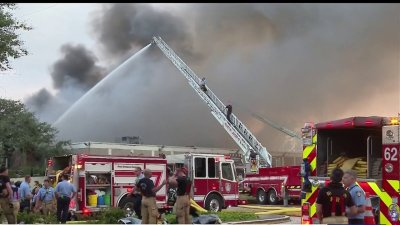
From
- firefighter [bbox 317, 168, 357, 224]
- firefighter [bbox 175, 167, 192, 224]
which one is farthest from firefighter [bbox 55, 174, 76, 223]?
firefighter [bbox 317, 168, 357, 224]

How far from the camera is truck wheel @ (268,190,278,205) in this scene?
2233cm

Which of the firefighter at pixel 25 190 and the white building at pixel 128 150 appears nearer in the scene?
the firefighter at pixel 25 190

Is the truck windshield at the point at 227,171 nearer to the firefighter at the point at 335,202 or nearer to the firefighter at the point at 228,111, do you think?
the firefighter at the point at 228,111

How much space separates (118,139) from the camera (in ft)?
144

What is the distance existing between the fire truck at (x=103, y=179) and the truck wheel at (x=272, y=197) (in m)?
7.89

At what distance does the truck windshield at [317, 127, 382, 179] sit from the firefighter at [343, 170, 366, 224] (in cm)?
164

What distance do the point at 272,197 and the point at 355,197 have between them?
1692 centimetres

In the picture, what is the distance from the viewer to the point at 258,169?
2402 centimetres

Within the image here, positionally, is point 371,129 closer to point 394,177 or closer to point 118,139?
point 394,177

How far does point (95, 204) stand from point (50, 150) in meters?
23.3

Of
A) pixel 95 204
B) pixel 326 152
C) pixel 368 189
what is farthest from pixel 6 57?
pixel 368 189

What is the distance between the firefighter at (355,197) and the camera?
5.86m

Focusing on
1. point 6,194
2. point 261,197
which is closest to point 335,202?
point 6,194

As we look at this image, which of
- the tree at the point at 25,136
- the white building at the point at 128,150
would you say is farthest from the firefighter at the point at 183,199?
the tree at the point at 25,136
